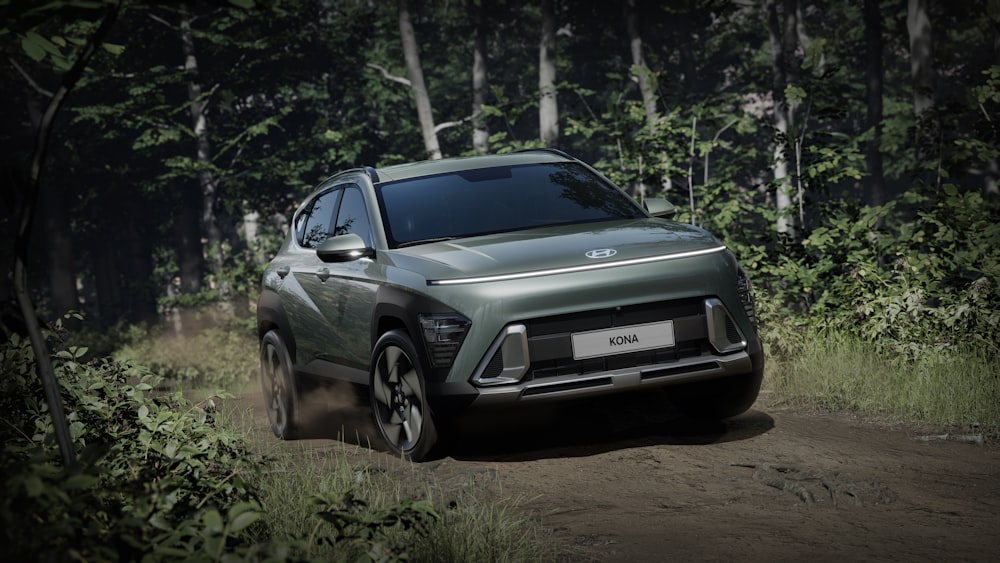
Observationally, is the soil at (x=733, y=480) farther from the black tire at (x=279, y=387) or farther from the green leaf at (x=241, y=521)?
the green leaf at (x=241, y=521)

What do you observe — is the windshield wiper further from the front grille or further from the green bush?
the green bush

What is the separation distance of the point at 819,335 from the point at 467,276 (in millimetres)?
5065

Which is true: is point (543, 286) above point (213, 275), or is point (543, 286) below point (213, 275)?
above

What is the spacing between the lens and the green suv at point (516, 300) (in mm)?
6512

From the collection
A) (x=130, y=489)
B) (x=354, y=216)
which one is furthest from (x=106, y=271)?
(x=130, y=489)

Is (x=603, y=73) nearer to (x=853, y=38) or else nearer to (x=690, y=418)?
(x=853, y=38)

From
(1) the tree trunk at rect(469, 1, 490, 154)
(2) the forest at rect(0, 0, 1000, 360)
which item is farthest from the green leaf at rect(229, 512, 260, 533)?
(1) the tree trunk at rect(469, 1, 490, 154)

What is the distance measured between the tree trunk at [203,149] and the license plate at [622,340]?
88.5 ft

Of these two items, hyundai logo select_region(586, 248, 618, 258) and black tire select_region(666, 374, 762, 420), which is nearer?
hyundai logo select_region(586, 248, 618, 258)

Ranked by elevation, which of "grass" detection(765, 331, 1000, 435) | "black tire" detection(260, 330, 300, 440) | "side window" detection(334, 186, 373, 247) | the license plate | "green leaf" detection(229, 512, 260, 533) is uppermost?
"side window" detection(334, 186, 373, 247)

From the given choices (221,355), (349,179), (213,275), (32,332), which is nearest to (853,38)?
(213,275)

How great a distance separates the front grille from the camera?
6.52 metres

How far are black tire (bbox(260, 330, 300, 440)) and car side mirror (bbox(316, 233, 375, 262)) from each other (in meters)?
1.94

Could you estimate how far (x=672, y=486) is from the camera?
6.14 meters
